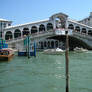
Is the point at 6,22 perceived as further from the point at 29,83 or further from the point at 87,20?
the point at 29,83

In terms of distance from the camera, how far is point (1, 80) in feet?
27.7

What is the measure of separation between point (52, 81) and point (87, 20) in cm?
3352

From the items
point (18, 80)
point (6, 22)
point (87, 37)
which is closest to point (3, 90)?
point (18, 80)

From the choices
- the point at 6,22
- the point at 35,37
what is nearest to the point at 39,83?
the point at 35,37

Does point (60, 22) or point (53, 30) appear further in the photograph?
point (60, 22)

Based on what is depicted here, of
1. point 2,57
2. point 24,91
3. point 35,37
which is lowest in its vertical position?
point 24,91

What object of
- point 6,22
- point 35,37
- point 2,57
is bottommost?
point 2,57

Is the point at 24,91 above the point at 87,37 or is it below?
below

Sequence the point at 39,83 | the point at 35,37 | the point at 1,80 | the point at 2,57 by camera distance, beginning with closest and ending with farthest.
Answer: the point at 39,83, the point at 1,80, the point at 2,57, the point at 35,37

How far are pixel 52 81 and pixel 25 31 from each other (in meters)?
22.3

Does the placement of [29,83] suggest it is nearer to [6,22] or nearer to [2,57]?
[2,57]

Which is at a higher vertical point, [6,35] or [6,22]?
[6,22]

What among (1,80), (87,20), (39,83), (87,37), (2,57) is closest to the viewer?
(39,83)

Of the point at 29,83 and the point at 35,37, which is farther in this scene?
the point at 35,37
